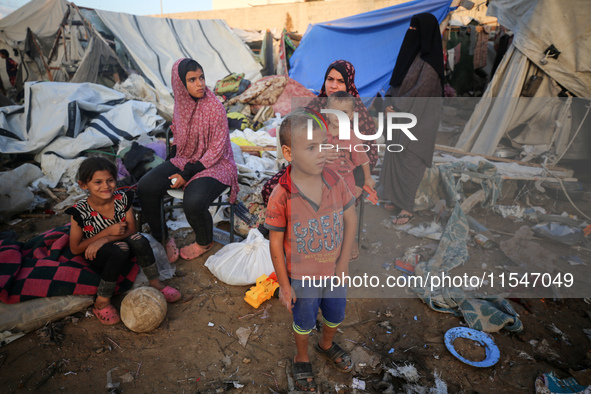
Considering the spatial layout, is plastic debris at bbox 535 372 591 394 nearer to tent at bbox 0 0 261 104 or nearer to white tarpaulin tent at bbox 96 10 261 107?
tent at bbox 0 0 261 104

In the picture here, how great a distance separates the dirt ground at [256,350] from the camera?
5.95ft

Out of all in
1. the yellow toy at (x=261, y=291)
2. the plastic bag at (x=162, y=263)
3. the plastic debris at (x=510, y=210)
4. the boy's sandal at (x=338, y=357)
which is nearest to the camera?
the boy's sandal at (x=338, y=357)

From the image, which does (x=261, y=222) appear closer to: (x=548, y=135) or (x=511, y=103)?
(x=511, y=103)

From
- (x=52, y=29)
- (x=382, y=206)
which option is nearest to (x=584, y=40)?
(x=382, y=206)

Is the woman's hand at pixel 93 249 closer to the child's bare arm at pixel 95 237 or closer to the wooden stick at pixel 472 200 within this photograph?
the child's bare arm at pixel 95 237

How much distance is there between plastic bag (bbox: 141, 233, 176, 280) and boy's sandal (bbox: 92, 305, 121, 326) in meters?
0.51

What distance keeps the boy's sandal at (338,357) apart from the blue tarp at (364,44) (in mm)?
5682

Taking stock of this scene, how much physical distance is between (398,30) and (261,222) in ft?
17.6

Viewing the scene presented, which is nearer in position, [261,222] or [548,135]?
[261,222]

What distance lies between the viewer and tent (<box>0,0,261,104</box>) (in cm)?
694

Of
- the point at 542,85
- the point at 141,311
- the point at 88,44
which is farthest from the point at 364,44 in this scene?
the point at 141,311

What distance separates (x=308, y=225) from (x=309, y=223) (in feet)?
0.04

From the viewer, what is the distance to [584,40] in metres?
4.24

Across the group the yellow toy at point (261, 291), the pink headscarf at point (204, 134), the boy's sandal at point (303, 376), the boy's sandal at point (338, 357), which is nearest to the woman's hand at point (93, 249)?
the pink headscarf at point (204, 134)
